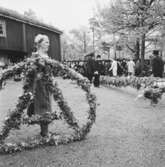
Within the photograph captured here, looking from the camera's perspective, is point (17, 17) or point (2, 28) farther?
point (17, 17)

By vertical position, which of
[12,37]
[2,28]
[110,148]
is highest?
[2,28]

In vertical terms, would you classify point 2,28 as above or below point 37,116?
above

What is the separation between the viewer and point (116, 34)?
3052cm

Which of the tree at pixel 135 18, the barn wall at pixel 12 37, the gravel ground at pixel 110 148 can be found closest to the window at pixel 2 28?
the barn wall at pixel 12 37

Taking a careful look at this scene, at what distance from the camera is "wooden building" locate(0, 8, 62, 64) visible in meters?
27.0

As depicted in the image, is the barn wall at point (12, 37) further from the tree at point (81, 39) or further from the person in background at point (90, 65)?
the tree at point (81, 39)

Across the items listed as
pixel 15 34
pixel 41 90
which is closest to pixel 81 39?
pixel 15 34

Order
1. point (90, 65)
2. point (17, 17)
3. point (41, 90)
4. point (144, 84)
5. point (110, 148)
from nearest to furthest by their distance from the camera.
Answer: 1. point (110, 148)
2. point (41, 90)
3. point (144, 84)
4. point (90, 65)
5. point (17, 17)

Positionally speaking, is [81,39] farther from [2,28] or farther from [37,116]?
[37,116]

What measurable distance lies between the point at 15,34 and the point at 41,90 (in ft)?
78.0

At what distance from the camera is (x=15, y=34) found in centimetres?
2830

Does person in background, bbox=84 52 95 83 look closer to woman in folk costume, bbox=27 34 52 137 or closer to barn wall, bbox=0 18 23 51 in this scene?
woman in folk costume, bbox=27 34 52 137

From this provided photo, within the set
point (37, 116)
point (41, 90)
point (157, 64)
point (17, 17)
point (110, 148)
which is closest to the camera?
point (110, 148)

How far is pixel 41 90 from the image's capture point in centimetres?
574
